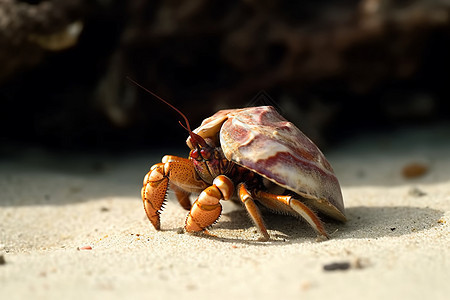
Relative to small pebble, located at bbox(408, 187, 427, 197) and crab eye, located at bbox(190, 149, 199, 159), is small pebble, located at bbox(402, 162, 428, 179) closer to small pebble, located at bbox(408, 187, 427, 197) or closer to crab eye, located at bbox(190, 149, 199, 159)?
small pebble, located at bbox(408, 187, 427, 197)

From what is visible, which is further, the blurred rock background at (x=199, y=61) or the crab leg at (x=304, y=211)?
the blurred rock background at (x=199, y=61)

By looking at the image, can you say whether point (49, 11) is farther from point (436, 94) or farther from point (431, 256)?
point (436, 94)

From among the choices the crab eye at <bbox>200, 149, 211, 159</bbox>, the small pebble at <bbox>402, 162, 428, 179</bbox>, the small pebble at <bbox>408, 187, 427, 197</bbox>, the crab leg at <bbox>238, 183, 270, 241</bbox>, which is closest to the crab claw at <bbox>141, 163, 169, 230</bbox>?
the crab eye at <bbox>200, 149, 211, 159</bbox>

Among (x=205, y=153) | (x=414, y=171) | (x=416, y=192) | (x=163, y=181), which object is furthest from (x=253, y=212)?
(x=414, y=171)

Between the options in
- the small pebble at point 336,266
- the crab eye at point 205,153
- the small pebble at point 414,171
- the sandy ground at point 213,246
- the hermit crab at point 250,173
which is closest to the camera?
the sandy ground at point 213,246

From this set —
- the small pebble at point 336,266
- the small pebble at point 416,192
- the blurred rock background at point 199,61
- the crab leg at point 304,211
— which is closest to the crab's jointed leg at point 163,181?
the crab leg at point 304,211

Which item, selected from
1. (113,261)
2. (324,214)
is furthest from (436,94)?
(113,261)

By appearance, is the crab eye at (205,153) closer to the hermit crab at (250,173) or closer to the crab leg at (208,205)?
the hermit crab at (250,173)

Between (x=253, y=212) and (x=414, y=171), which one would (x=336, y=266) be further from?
(x=414, y=171)
